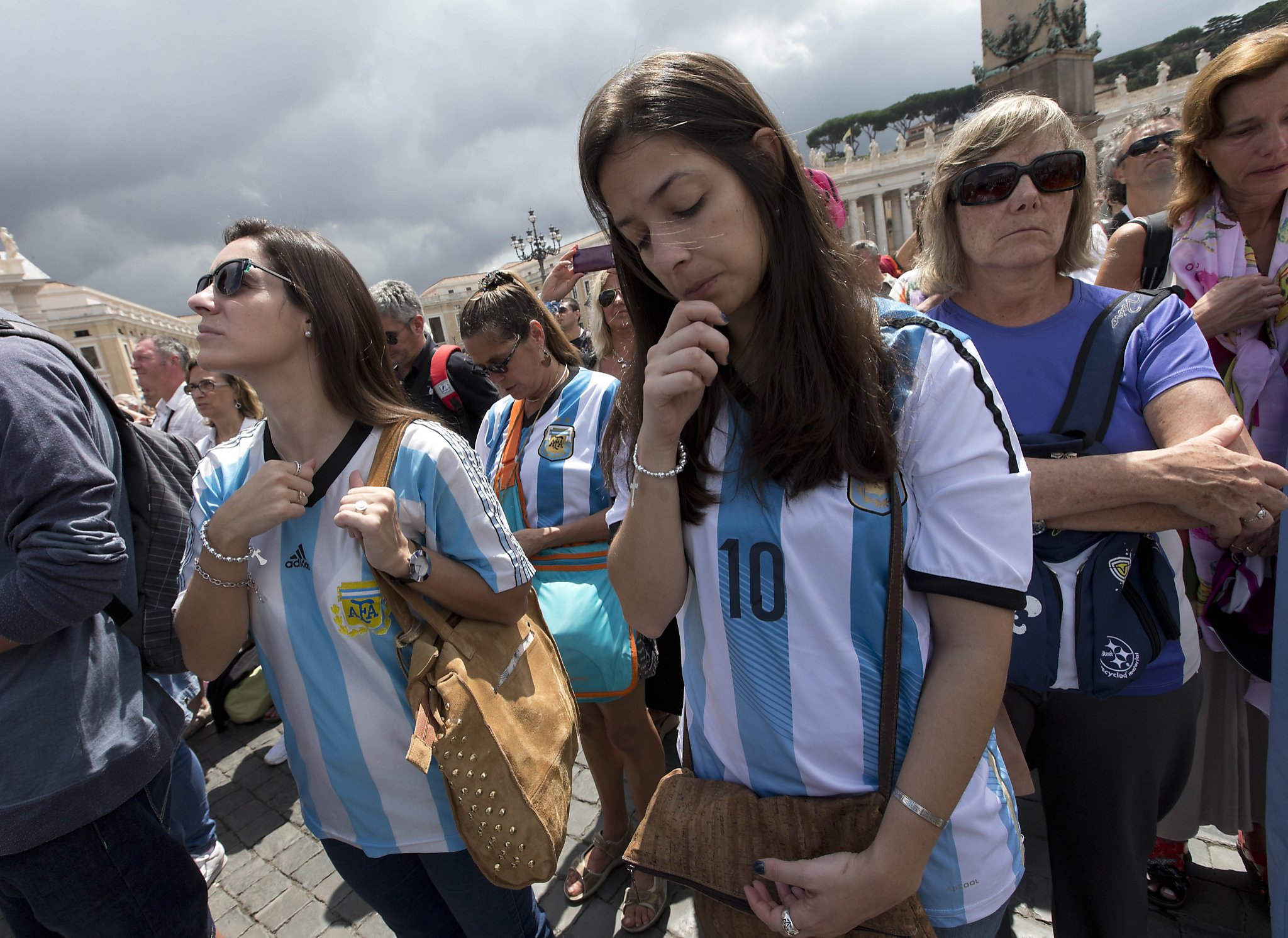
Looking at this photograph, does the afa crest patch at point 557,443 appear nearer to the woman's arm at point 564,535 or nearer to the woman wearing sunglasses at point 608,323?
the woman's arm at point 564,535

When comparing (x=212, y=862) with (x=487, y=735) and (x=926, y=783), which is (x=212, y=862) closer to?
(x=487, y=735)

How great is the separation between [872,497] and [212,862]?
3.81m

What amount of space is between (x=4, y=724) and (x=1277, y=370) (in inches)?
144

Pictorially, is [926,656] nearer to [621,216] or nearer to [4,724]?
[621,216]

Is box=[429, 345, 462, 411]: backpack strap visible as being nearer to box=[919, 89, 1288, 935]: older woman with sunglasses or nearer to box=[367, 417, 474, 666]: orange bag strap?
box=[367, 417, 474, 666]: orange bag strap

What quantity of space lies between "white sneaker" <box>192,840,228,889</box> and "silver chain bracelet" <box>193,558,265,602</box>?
7.95 ft

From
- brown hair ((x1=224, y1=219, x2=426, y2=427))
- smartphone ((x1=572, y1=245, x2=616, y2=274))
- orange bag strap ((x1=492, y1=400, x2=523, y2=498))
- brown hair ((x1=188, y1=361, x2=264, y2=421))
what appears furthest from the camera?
brown hair ((x1=188, y1=361, x2=264, y2=421))

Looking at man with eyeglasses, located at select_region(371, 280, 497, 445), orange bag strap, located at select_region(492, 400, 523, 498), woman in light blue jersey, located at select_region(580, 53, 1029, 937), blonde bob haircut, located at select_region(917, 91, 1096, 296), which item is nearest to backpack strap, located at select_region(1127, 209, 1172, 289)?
blonde bob haircut, located at select_region(917, 91, 1096, 296)

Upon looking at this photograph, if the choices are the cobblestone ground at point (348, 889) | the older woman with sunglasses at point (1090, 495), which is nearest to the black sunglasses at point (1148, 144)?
the older woman with sunglasses at point (1090, 495)

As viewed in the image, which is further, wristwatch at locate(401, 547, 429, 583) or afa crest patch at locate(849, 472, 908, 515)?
wristwatch at locate(401, 547, 429, 583)

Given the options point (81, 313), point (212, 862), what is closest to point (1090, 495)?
point (212, 862)

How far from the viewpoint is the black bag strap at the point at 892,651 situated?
1.08 metres

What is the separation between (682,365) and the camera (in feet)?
3.59

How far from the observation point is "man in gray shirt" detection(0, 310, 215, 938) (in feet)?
5.44
